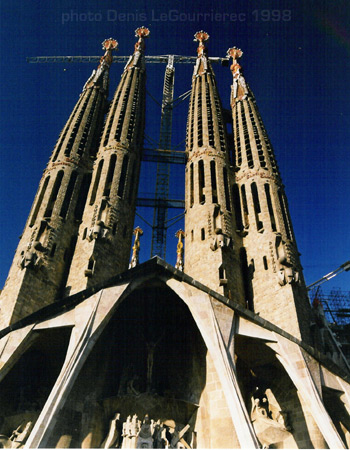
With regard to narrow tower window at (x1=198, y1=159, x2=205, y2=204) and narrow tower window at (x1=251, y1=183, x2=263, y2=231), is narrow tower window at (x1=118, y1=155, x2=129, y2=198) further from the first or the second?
narrow tower window at (x1=251, y1=183, x2=263, y2=231)

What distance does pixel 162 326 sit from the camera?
1692 centimetres

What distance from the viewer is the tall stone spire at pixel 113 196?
19391mm

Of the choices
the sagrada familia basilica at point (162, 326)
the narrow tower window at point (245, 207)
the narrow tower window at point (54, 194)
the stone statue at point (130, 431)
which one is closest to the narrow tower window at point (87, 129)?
the sagrada familia basilica at point (162, 326)

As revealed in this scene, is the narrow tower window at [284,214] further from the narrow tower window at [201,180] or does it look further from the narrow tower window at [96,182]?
the narrow tower window at [96,182]

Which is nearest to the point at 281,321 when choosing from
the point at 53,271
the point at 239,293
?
the point at 239,293

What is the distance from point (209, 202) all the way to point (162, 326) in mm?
8442

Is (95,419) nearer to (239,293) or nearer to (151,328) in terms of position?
(151,328)

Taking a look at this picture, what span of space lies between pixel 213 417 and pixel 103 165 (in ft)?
50.5

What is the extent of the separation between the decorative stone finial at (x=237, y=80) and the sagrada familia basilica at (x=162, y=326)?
333 inches

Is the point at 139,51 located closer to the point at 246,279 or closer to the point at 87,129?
the point at 87,129

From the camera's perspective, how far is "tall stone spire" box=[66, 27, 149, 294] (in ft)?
63.6

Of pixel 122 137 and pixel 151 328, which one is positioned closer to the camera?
pixel 151 328

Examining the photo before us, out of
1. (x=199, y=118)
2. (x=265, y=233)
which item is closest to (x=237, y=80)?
(x=199, y=118)

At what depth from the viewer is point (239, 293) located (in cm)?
1958
